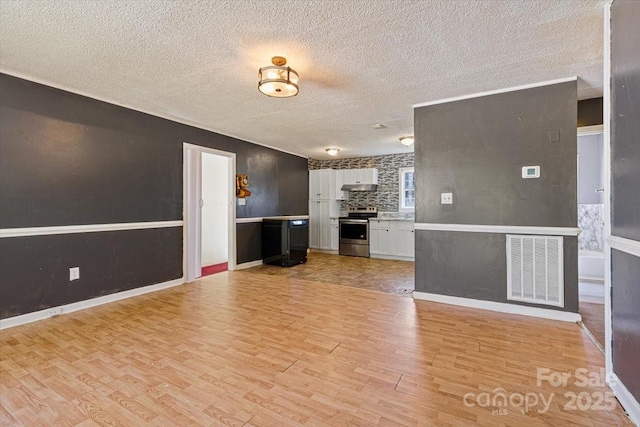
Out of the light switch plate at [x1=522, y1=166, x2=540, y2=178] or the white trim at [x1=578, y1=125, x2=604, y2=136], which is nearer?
the light switch plate at [x1=522, y1=166, x2=540, y2=178]

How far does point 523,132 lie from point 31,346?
491cm

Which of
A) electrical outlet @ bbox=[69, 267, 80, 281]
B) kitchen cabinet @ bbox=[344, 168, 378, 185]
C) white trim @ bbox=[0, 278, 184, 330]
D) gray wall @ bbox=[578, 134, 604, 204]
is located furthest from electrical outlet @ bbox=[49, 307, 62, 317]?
gray wall @ bbox=[578, 134, 604, 204]

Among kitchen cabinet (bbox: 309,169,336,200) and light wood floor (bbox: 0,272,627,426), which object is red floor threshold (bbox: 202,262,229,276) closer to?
light wood floor (bbox: 0,272,627,426)

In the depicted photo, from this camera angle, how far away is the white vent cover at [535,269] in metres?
2.88

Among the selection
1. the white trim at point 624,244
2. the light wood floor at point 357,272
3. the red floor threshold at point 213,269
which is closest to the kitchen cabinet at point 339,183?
the light wood floor at point 357,272

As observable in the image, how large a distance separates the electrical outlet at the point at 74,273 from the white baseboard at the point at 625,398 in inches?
183

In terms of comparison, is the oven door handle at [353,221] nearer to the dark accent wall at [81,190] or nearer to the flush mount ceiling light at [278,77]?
the dark accent wall at [81,190]

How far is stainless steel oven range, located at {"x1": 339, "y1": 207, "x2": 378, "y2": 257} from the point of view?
6688 millimetres

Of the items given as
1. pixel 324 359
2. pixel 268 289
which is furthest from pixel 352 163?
pixel 324 359

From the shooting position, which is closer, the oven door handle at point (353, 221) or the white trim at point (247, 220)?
the white trim at point (247, 220)

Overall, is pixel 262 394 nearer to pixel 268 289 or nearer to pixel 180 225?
pixel 268 289

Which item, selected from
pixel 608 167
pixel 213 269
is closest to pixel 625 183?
pixel 608 167

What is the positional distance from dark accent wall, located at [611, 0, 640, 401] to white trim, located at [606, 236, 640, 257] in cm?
2

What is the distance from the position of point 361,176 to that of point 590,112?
14.1ft
